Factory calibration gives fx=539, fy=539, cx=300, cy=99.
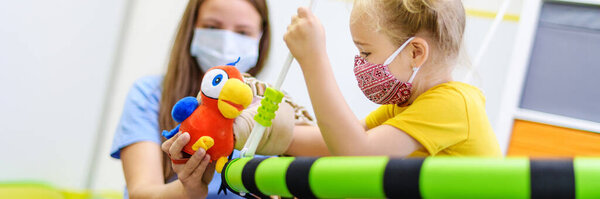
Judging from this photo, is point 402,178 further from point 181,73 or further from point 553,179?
point 181,73

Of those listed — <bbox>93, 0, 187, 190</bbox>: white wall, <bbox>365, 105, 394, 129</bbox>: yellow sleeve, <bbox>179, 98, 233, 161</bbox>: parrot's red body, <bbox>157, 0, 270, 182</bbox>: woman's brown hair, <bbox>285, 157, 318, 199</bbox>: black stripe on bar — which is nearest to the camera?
<bbox>285, 157, 318, 199</bbox>: black stripe on bar

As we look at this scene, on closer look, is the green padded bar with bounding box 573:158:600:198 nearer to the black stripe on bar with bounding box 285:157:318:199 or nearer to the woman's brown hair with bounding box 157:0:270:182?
the black stripe on bar with bounding box 285:157:318:199

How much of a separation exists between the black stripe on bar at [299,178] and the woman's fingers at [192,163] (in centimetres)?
23

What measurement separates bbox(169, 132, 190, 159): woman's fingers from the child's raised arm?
17 cm

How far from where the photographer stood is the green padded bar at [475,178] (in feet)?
1.13

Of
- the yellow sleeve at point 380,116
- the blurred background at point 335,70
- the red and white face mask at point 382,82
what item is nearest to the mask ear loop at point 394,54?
the red and white face mask at point 382,82

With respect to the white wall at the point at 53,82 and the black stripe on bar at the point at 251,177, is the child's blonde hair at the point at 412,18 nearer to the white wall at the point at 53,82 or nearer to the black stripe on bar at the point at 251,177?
the black stripe on bar at the point at 251,177

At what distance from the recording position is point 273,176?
1.61 ft

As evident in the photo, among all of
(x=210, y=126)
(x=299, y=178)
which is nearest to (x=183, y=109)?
(x=210, y=126)

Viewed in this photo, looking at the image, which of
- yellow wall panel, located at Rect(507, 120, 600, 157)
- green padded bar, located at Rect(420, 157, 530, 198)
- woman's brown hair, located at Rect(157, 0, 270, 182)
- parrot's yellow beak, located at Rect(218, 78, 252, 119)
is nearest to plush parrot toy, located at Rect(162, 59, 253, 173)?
parrot's yellow beak, located at Rect(218, 78, 252, 119)

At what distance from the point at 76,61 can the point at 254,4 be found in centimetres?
96

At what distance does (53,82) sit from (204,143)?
1.37 m

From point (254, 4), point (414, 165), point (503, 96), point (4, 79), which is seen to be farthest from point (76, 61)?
point (414, 165)

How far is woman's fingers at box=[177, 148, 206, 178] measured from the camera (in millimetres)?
678
